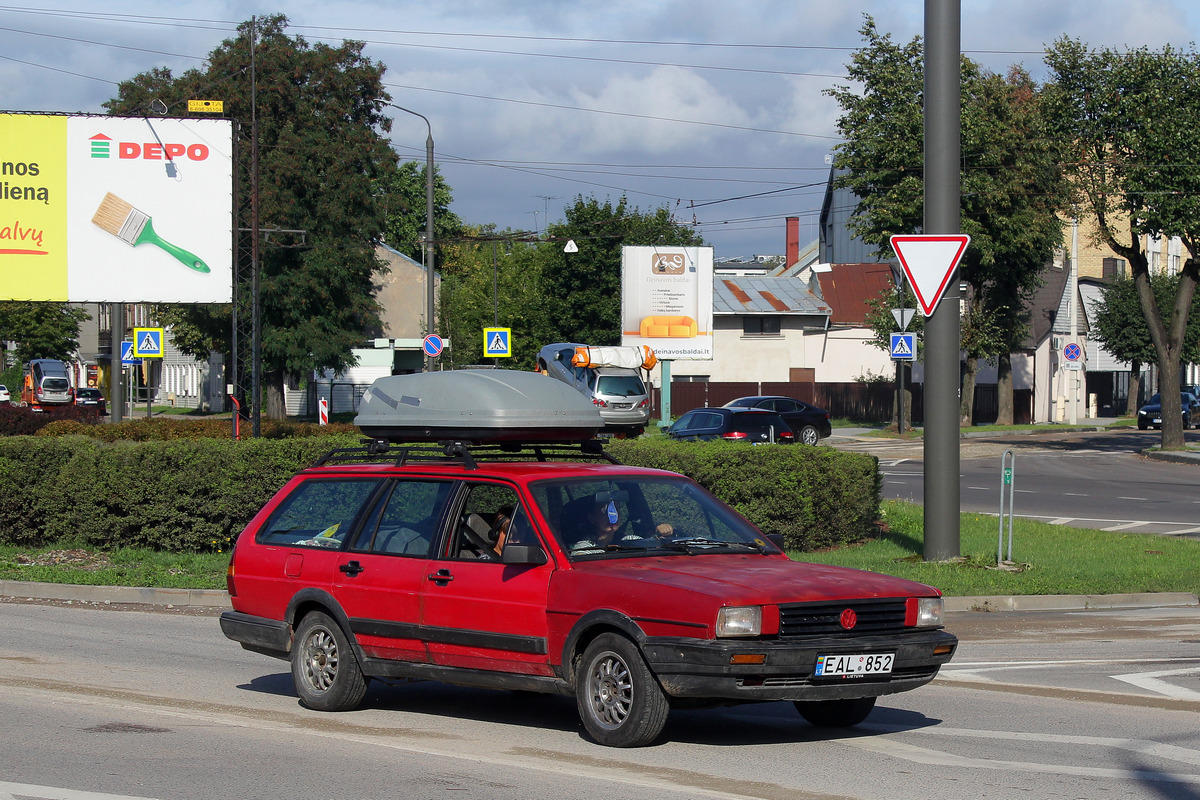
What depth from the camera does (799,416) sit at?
39.8 meters

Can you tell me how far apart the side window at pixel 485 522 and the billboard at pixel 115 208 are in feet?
74.7

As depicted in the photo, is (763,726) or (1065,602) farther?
(1065,602)

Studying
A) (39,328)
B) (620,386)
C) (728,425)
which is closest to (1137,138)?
(728,425)

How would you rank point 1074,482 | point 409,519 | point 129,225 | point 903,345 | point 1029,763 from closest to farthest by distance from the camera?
1. point 1029,763
2. point 409,519
3. point 1074,482
4. point 129,225
5. point 903,345

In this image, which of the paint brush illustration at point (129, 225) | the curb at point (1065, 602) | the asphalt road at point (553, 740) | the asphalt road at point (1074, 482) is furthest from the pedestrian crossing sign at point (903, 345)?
the asphalt road at point (553, 740)

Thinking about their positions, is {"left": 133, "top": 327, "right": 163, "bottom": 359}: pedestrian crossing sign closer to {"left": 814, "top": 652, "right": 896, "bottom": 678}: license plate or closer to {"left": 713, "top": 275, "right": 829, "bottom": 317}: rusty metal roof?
{"left": 713, "top": 275, "right": 829, "bottom": 317}: rusty metal roof

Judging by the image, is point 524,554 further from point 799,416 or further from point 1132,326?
point 1132,326

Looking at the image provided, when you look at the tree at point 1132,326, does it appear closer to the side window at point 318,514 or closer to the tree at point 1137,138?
the tree at point 1137,138

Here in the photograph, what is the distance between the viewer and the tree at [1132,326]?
219ft

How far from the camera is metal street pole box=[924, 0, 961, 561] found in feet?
46.0

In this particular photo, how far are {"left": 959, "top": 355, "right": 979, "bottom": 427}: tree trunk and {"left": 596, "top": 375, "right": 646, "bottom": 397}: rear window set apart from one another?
16.7 metres

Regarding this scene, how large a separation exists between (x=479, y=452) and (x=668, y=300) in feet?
140

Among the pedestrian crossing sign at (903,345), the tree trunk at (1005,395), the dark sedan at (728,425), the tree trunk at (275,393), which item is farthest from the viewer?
the tree trunk at (1005,395)

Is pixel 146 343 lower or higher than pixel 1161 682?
higher
